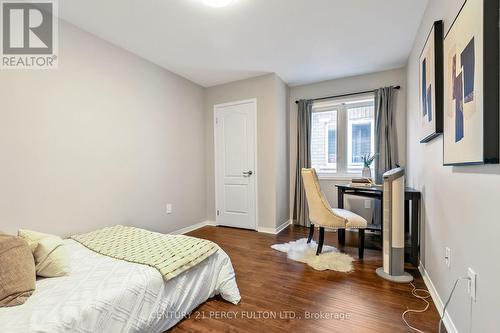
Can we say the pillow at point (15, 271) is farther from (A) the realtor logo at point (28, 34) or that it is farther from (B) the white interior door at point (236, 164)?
(B) the white interior door at point (236, 164)

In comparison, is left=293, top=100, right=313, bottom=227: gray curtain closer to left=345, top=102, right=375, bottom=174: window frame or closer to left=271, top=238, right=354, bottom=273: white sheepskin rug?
left=345, top=102, right=375, bottom=174: window frame

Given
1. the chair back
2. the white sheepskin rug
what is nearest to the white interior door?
the white sheepskin rug

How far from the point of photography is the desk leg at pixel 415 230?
2.33m

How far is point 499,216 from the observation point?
95cm

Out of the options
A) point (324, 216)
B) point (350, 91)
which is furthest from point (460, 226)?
point (350, 91)

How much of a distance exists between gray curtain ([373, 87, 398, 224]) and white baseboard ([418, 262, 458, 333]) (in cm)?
133

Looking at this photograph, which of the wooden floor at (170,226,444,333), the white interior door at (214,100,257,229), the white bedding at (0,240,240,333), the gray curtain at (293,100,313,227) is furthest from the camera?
the gray curtain at (293,100,313,227)

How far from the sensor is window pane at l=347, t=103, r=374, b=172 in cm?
374

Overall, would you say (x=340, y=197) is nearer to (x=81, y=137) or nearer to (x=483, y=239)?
(x=483, y=239)

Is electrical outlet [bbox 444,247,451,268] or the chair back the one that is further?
the chair back

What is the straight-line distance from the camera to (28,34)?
6.91 ft

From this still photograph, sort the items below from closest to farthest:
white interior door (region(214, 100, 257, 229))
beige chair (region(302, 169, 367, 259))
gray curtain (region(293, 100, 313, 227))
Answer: beige chair (region(302, 169, 367, 259)), white interior door (region(214, 100, 257, 229)), gray curtain (region(293, 100, 313, 227))

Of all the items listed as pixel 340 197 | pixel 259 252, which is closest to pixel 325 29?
pixel 340 197

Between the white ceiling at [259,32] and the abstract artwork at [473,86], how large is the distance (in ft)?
3.61
